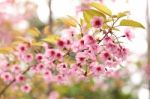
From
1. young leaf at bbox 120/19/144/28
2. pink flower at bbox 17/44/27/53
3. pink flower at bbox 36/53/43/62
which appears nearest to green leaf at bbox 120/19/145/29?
young leaf at bbox 120/19/144/28

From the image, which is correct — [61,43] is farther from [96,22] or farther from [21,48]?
[21,48]

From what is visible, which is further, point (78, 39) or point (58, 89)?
point (58, 89)

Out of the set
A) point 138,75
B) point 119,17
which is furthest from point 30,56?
point 138,75

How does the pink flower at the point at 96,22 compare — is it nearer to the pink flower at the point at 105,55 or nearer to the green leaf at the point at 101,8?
the green leaf at the point at 101,8

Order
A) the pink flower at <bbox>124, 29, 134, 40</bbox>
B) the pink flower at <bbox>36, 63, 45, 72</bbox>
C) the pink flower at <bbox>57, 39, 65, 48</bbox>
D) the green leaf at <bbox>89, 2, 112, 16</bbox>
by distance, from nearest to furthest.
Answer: the green leaf at <bbox>89, 2, 112, 16</bbox> → the pink flower at <bbox>124, 29, 134, 40</bbox> → the pink flower at <bbox>57, 39, 65, 48</bbox> → the pink flower at <bbox>36, 63, 45, 72</bbox>

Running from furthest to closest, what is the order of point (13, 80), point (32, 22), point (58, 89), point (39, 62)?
1. point (32, 22)
2. point (58, 89)
3. point (13, 80)
4. point (39, 62)

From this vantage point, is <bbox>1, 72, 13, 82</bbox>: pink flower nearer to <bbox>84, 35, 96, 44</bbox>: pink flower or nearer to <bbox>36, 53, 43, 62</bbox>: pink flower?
<bbox>36, 53, 43, 62</bbox>: pink flower

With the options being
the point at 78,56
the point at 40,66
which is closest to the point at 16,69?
the point at 40,66

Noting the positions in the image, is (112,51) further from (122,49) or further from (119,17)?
(119,17)
